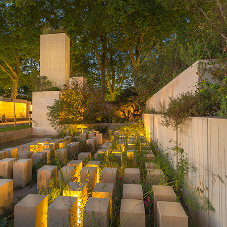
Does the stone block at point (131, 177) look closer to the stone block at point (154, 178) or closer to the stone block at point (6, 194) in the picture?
the stone block at point (154, 178)

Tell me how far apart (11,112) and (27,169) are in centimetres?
1267

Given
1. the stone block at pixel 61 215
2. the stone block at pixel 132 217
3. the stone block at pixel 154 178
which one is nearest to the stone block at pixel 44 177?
the stone block at pixel 61 215

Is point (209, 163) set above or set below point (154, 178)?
above

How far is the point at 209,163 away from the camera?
1.56m

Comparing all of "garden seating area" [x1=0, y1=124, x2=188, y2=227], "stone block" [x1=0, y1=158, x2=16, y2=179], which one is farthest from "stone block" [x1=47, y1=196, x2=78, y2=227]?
"stone block" [x1=0, y1=158, x2=16, y2=179]

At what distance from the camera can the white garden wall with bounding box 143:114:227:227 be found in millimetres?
1337

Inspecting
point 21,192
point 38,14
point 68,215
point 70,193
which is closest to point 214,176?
point 68,215

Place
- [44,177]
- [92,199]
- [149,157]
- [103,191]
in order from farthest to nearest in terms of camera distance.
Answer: [149,157] → [44,177] → [103,191] → [92,199]

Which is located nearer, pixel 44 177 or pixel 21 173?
pixel 44 177

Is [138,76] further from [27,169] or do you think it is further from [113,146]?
[27,169]

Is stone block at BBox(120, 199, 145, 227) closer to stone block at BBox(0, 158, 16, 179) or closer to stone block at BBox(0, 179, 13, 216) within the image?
stone block at BBox(0, 179, 13, 216)

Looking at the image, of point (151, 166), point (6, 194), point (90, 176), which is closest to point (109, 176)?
point (90, 176)

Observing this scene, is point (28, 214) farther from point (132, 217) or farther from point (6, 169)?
point (6, 169)

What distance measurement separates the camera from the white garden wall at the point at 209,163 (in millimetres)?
1337
